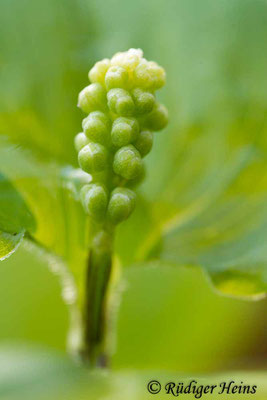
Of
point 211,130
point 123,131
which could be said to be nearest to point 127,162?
point 123,131

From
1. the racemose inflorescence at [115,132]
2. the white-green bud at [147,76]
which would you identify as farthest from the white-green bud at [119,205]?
the white-green bud at [147,76]

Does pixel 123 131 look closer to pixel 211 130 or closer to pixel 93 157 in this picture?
pixel 93 157

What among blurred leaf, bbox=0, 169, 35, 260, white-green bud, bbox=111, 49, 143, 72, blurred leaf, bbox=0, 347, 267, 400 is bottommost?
blurred leaf, bbox=0, 347, 267, 400

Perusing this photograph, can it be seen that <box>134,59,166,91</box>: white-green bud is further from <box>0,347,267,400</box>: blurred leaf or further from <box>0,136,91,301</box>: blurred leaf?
<box>0,347,267,400</box>: blurred leaf

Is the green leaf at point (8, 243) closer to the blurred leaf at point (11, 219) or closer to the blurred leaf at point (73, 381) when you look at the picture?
the blurred leaf at point (11, 219)

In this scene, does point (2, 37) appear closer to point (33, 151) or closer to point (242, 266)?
point (33, 151)

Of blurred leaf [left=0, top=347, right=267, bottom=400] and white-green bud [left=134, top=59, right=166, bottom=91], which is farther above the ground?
white-green bud [left=134, top=59, right=166, bottom=91]

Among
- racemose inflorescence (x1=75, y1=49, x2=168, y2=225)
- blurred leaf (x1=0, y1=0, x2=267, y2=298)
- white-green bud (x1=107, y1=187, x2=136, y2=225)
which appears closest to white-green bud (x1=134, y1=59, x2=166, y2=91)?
racemose inflorescence (x1=75, y1=49, x2=168, y2=225)
